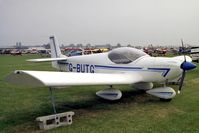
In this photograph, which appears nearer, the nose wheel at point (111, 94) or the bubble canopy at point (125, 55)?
the nose wheel at point (111, 94)

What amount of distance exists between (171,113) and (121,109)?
4.62ft

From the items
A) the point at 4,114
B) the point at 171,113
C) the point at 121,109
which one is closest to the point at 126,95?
the point at 121,109

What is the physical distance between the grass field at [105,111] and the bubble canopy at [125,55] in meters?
1.34

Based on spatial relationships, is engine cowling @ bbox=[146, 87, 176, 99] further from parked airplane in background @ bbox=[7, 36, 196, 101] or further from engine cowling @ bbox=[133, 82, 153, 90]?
engine cowling @ bbox=[133, 82, 153, 90]

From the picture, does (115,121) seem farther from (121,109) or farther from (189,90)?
(189,90)

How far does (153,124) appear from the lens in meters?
6.03

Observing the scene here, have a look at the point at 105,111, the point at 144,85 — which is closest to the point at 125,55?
the point at 144,85

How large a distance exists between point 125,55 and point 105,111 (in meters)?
2.52

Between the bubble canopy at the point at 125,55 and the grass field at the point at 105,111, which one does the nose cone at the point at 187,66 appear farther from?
the bubble canopy at the point at 125,55

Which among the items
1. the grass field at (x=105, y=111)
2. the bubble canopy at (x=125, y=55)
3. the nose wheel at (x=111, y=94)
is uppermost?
the bubble canopy at (x=125, y=55)

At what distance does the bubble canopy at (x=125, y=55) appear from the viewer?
29.8ft

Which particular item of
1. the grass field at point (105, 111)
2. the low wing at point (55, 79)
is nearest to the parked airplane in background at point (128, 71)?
the low wing at point (55, 79)

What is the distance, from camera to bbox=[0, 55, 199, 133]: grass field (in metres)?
5.86

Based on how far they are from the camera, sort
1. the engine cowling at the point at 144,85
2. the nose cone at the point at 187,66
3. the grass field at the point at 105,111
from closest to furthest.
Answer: the grass field at the point at 105,111 → the nose cone at the point at 187,66 → the engine cowling at the point at 144,85
